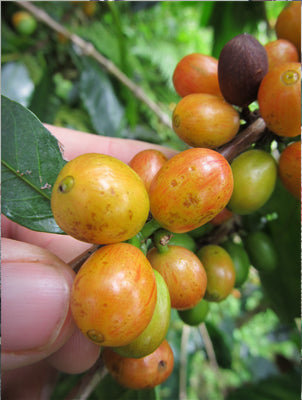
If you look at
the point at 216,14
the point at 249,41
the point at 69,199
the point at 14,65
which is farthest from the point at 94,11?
the point at 69,199

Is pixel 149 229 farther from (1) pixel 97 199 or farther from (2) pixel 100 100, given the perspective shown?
(2) pixel 100 100

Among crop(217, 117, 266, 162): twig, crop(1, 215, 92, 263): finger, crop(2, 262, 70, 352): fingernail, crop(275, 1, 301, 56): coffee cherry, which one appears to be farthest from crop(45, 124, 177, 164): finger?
crop(2, 262, 70, 352): fingernail

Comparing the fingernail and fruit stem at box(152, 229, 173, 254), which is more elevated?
fruit stem at box(152, 229, 173, 254)

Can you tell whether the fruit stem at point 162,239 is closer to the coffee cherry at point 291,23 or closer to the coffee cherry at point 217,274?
the coffee cherry at point 217,274

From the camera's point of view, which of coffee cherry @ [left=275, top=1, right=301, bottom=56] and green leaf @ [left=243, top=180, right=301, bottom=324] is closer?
coffee cherry @ [left=275, top=1, right=301, bottom=56]

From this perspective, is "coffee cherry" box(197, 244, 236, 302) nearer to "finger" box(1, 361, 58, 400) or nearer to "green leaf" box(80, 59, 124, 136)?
"finger" box(1, 361, 58, 400)
